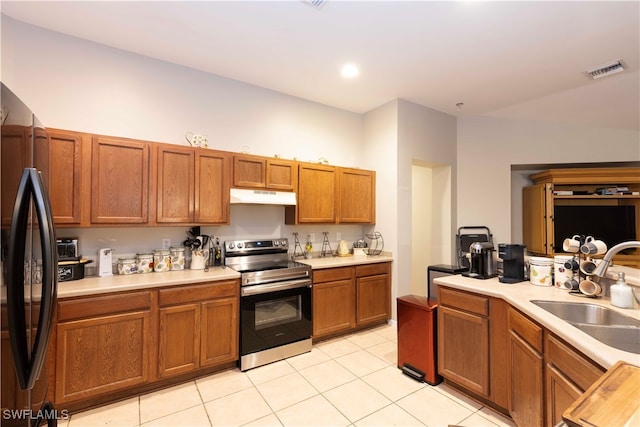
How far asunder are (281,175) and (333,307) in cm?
166

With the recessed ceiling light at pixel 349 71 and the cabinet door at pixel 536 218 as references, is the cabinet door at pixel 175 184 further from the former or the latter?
the cabinet door at pixel 536 218

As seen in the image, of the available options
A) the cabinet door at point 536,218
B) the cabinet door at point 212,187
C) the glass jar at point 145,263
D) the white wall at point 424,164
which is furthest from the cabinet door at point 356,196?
the cabinet door at point 536,218

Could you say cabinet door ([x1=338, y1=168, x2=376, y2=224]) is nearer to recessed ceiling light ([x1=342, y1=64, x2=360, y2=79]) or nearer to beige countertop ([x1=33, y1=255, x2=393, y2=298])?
recessed ceiling light ([x1=342, y1=64, x2=360, y2=79])

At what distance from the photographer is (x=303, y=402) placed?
2.21 metres

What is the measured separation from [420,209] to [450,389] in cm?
319

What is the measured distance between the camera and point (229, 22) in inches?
93.4

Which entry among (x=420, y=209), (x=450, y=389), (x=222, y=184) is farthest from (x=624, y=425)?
(x=420, y=209)

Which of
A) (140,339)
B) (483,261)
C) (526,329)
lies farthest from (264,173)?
(526,329)

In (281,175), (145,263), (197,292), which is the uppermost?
(281,175)

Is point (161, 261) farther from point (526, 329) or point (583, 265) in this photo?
point (583, 265)

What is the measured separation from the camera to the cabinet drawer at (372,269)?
3.52 m

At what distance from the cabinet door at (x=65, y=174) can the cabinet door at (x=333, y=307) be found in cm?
229

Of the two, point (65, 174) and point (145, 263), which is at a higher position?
point (65, 174)

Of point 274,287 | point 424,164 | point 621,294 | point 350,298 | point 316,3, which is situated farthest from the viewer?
point 424,164
